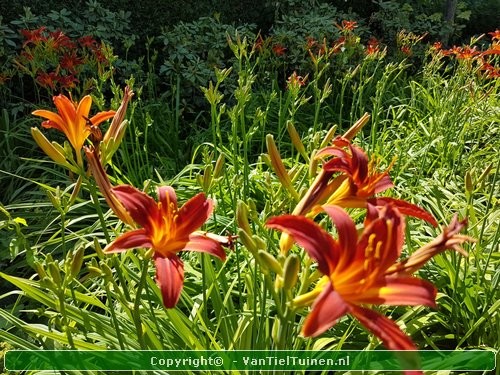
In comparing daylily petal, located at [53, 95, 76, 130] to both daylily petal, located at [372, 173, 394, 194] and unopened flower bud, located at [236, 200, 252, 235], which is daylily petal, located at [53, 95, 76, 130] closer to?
unopened flower bud, located at [236, 200, 252, 235]

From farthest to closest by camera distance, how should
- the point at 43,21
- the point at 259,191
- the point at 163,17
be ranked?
the point at 163,17
the point at 43,21
the point at 259,191

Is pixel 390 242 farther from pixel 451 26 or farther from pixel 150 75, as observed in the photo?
pixel 451 26

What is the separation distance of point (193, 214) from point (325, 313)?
1.17 ft

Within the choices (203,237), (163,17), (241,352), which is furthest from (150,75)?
(203,237)

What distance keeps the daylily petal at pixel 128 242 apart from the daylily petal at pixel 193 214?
0.07m

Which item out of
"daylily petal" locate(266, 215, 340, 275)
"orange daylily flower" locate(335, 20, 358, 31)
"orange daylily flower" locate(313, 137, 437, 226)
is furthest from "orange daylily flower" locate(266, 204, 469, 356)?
"orange daylily flower" locate(335, 20, 358, 31)

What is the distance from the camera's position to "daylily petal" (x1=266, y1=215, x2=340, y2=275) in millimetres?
727

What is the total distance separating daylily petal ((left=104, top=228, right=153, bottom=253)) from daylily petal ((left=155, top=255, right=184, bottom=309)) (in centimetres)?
3

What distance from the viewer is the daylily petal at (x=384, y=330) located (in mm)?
691

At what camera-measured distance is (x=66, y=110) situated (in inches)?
43.2

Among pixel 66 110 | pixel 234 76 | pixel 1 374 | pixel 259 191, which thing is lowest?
pixel 1 374

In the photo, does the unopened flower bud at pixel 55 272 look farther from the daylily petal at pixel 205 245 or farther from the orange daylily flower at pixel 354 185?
the orange daylily flower at pixel 354 185

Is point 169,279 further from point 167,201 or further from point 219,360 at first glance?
point 219,360

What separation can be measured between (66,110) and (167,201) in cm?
35
